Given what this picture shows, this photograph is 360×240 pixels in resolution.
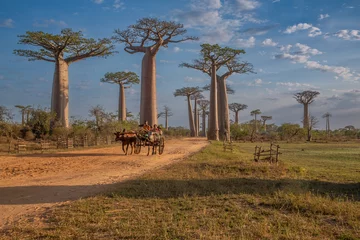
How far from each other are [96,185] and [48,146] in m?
9.85

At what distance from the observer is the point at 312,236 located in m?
3.57

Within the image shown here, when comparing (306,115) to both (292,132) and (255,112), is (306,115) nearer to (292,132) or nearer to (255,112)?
(292,132)

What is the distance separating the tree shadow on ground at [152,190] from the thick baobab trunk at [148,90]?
11911 millimetres

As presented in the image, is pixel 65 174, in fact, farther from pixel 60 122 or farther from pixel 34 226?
pixel 60 122

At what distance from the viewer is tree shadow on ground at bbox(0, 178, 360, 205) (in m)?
5.12

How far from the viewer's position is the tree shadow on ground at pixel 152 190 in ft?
16.8

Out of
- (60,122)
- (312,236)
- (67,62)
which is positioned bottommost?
(312,236)

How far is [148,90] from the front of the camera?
19.0 metres

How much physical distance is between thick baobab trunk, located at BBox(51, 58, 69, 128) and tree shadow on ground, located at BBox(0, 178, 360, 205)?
16339mm

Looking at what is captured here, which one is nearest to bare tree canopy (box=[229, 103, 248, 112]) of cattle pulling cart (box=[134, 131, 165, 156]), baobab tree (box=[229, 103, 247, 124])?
baobab tree (box=[229, 103, 247, 124])

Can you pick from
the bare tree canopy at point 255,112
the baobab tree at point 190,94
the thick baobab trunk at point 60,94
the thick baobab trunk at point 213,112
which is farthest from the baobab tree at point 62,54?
the bare tree canopy at point 255,112

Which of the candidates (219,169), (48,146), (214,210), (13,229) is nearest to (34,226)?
(13,229)

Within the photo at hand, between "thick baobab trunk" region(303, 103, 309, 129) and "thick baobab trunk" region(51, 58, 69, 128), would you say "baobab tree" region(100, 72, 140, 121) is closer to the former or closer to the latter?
"thick baobab trunk" region(51, 58, 69, 128)

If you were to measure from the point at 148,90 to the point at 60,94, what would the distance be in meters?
6.96
